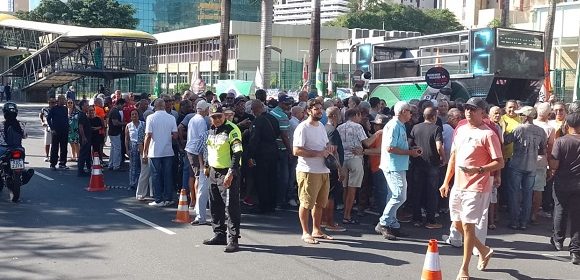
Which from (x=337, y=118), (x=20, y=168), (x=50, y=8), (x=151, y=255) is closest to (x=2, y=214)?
(x=20, y=168)

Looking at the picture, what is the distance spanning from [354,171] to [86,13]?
189 feet

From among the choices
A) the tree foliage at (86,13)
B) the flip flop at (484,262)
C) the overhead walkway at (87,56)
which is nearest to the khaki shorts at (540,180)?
the flip flop at (484,262)

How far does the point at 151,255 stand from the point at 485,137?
4116 mm

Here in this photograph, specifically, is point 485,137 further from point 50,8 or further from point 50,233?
point 50,8

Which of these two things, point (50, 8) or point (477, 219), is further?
point (50, 8)

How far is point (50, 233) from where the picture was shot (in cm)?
897

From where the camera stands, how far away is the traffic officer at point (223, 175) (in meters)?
8.12

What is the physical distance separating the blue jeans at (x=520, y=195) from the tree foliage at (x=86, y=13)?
57.4 metres

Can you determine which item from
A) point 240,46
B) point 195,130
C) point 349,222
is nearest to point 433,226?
point 349,222

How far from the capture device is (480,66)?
1683 cm

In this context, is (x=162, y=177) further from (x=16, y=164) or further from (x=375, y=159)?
(x=375, y=159)

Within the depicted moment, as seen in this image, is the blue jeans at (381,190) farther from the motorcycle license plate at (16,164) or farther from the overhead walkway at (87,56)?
the overhead walkway at (87,56)

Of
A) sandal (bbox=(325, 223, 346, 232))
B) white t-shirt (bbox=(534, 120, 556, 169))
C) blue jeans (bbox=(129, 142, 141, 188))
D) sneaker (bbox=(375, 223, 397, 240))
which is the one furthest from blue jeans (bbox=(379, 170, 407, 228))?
blue jeans (bbox=(129, 142, 141, 188))

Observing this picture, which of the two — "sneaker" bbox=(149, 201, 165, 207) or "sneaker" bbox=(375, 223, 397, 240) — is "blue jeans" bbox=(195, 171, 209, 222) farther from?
"sneaker" bbox=(375, 223, 397, 240)
